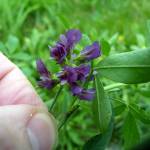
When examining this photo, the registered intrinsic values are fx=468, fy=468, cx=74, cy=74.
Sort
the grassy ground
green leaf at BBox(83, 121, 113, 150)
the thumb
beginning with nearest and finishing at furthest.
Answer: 1. the thumb
2. green leaf at BBox(83, 121, 113, 150)
3. the grassy ground

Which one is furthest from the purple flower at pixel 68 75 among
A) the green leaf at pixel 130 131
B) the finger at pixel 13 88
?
the green leaf at pixel 130 131

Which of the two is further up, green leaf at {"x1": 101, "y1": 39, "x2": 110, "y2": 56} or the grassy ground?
green leaf at {"x1": 101, "y1": 39, "x2": 110, "y2": 56}

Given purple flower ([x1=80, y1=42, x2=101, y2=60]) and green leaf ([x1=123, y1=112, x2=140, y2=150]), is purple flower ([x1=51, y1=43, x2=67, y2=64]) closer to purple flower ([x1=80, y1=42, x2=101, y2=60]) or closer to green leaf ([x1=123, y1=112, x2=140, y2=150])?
purple flower ([x1=80, y1=42, x2=101, y2=60])

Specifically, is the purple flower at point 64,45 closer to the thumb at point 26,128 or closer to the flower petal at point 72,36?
the flower petal at point 72,36

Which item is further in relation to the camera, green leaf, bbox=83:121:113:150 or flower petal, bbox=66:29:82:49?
green leaf, bbox=83:121:113:150

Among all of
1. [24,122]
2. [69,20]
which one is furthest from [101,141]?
[69,20]

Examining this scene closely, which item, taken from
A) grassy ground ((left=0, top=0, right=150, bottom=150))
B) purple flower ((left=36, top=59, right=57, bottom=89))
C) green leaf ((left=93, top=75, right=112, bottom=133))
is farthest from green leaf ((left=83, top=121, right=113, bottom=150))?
grassy ground ((left=0, top=0, right=150, bottom=150))

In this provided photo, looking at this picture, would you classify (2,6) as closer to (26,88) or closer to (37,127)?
(26,88)
